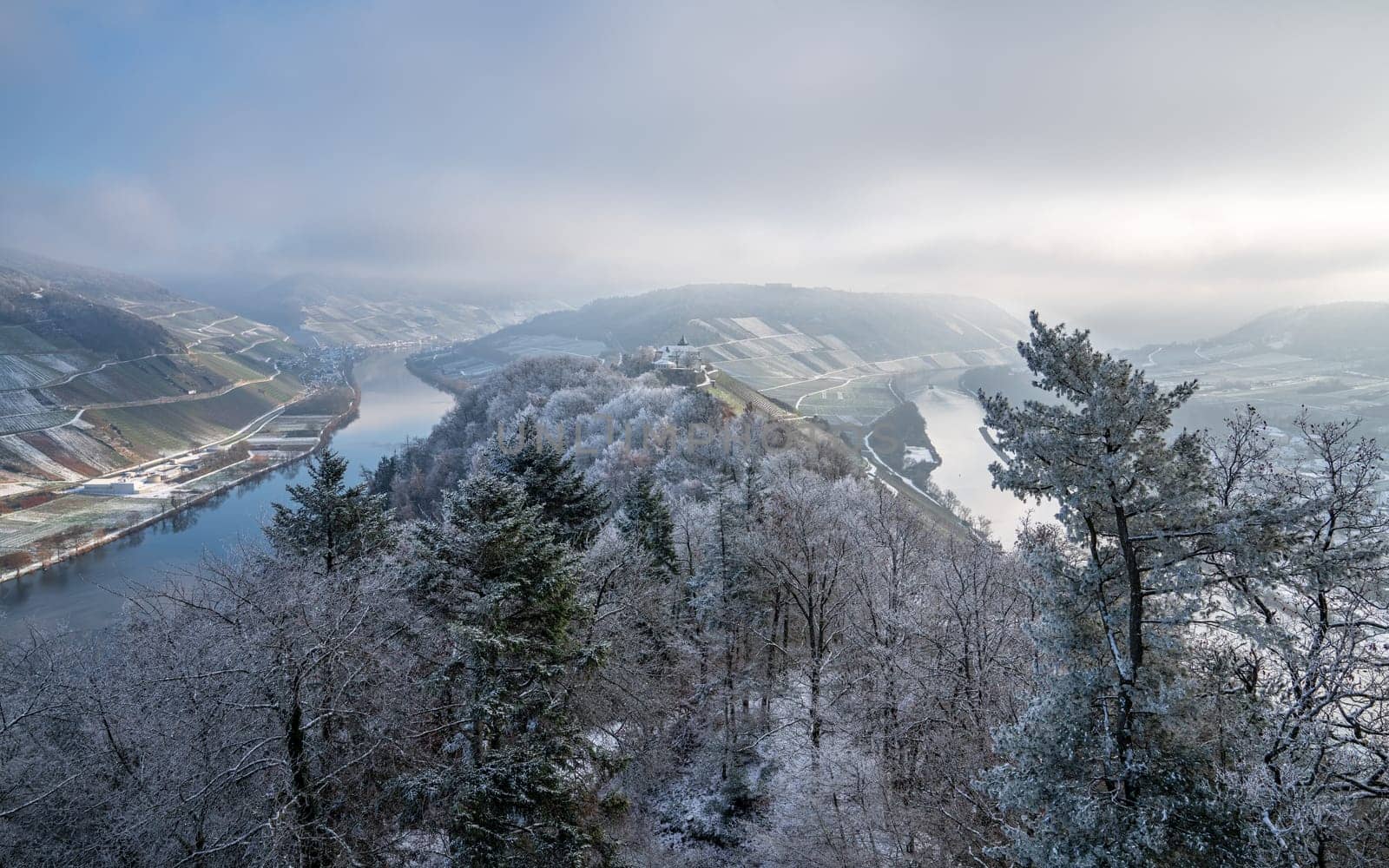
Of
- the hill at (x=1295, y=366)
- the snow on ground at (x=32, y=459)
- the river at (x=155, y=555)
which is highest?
the hill at (x=1295, y=366)

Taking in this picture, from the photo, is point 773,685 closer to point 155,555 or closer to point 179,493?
point 155,555

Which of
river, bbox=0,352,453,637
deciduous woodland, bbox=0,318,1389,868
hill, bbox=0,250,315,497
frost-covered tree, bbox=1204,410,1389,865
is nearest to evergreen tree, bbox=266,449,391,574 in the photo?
deciduous woodland, bbox=0,318,1389,868

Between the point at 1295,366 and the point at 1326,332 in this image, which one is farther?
the point at 1326,332

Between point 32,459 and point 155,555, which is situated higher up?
point 32,459

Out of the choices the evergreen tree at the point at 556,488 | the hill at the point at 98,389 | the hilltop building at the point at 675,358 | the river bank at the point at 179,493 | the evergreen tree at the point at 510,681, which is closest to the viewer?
the evergreen tree at the point at 510,681

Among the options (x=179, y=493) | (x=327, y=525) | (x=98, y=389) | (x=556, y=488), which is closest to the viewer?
(x=327, y=525)

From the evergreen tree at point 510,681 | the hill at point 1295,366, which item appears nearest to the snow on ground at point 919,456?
the hill at point 1295,366

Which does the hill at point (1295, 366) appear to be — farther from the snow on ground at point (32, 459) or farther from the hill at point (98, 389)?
the hill at point (98, 389)

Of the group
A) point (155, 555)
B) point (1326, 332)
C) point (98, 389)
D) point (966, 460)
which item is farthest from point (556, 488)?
point (1326, 332)
